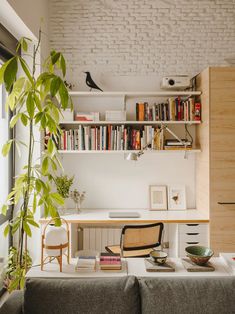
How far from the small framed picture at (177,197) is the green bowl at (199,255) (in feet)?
6.41

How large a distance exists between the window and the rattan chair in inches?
51.8

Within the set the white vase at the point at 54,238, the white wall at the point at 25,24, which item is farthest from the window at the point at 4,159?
the white vase at the point at 54,238

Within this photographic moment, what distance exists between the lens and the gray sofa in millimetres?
1974

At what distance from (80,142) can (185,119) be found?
1333 millimetres

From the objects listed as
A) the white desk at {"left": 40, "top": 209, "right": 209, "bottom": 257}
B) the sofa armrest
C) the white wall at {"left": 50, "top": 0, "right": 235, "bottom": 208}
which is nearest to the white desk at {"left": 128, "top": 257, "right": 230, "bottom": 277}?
the sofa armrest

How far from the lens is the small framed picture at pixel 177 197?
14.4 ft

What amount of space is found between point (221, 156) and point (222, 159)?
0.04 meters

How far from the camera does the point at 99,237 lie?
4359mm

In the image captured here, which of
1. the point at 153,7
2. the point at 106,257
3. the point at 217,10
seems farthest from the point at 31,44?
the point at 106,257

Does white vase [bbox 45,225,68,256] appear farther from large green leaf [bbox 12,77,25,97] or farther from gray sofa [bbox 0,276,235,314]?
large green leaf [bbox 12,77,25,97]

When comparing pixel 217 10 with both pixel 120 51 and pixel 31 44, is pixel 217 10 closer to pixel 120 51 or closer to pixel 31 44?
pixel 120 51

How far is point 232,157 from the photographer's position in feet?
12.7

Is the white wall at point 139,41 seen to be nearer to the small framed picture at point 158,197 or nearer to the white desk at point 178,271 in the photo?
the small framed picture at point 158,197

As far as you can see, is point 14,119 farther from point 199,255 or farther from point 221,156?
point 221,156
